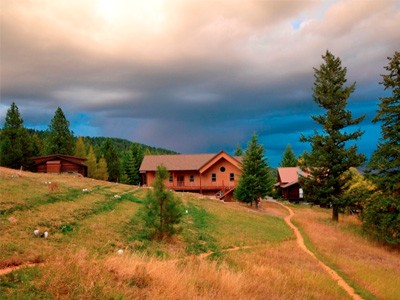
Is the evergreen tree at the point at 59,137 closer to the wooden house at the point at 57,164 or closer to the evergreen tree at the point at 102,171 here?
the evergreen tree at the point at 102,171

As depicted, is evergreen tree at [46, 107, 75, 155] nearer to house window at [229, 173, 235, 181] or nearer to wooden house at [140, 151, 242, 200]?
wooden house at [140, 151, 242, 200]

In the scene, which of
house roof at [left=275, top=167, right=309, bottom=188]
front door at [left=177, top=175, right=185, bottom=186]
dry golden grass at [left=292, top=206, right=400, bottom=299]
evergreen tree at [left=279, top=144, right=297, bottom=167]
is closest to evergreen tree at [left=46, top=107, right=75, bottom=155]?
front door at [left=177, top=175, right=185, bottom=186]

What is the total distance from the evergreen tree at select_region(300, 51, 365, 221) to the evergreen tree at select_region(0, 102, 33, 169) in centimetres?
4678

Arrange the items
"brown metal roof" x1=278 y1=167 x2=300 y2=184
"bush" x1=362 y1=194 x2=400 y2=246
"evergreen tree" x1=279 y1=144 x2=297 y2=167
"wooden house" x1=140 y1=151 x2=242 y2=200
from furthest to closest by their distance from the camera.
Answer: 1. "evergreen tree" x1=279 y1=144 x2=297 y2=167
2. "brown metal roof" x1=278 y1=167 x2=300 y2=184
3. "wooden house" x1=140 y1=151 x2=242 y2=200
4. "bush" x1=362 y1=194 x2=400 y2=246

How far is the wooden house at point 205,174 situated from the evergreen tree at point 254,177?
11264 millimetres

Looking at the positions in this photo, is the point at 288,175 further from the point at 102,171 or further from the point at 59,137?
the point at 59,137

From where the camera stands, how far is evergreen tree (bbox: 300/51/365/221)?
3731 centimetres

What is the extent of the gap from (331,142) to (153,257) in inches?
1132

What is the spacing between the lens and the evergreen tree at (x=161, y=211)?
18.9 meters

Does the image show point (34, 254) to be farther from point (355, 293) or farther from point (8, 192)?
point (355, 293)

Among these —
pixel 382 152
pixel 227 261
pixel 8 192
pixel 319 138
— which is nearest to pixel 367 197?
pixel 382 152

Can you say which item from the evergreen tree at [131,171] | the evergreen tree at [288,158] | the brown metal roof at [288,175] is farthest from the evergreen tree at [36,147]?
the evergreen tree at [288,158]

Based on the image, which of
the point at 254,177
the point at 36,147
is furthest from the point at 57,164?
the point at 254,177

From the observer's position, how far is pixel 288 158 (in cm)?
9944
